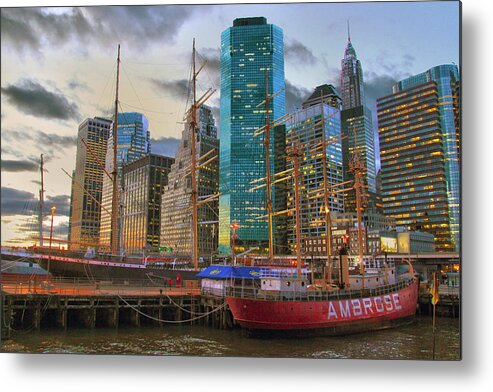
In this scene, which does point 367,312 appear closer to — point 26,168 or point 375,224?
point 26,168

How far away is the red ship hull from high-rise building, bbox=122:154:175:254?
323 feet

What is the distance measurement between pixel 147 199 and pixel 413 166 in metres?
68.3

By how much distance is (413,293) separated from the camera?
19688mm

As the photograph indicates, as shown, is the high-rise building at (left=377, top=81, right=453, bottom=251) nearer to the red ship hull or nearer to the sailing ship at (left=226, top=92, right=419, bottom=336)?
the sailing ship at (left=226, top=92, right=419, bottom=336)

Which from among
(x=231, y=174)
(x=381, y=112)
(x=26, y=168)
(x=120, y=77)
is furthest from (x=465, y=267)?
(x=231, y=174)

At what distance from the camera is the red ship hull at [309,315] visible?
13453 millimetres

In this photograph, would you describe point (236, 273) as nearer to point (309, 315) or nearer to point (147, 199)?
point (309, 315)

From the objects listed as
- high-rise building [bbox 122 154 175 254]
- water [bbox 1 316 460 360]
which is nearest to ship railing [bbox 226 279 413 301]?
water [bbox 1 316 460 360]

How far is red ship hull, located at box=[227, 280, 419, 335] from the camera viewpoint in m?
13.5

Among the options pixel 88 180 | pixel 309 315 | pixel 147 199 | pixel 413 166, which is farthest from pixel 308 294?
pixel 147 199

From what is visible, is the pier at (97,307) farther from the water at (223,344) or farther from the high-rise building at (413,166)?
the high-rise building at (413,166)

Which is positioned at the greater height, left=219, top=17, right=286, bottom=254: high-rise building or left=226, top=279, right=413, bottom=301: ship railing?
left=219, top=17, right=286, bottom=254: high-rise building

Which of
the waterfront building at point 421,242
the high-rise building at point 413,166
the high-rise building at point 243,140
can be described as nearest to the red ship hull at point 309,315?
the high-rise building at point 413,166

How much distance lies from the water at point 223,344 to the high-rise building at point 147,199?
319 ft
